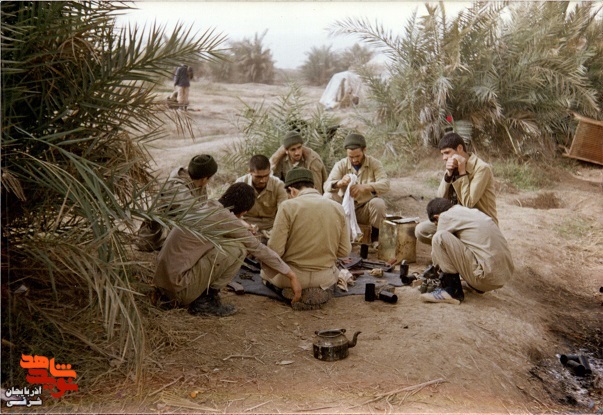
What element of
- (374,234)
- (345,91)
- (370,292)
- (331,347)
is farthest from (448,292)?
(345,91)

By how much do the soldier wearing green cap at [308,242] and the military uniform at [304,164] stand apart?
7.89 ft

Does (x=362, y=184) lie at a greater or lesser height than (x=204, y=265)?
greater

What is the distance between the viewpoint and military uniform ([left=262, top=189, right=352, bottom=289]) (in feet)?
18.0

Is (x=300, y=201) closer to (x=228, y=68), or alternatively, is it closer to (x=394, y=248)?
(x=394, y=248)

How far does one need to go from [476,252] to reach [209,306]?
2.60m

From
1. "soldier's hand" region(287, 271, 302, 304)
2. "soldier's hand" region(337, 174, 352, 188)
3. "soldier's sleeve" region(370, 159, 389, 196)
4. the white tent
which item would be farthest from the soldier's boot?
the white tent

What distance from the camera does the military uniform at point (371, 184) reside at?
24.9 ft

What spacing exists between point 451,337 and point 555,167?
9148 mm

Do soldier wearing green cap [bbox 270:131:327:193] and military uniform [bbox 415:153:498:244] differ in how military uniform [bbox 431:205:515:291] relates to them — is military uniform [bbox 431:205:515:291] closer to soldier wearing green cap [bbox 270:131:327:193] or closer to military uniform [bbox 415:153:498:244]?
military uniform [bbox 415:153:498:244]

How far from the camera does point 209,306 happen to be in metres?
5.19

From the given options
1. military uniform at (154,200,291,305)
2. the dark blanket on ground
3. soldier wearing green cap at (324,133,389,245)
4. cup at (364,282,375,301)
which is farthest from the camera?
soldier wearing green cap at (324,133,389,245)

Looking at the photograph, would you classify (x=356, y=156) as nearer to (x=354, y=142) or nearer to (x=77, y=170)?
(x=354, y=142)

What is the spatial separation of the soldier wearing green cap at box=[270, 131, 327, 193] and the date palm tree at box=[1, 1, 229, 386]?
3773 millimetres

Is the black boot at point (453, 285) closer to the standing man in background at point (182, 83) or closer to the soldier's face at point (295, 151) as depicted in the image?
the soldier's face at point (295, 151)
